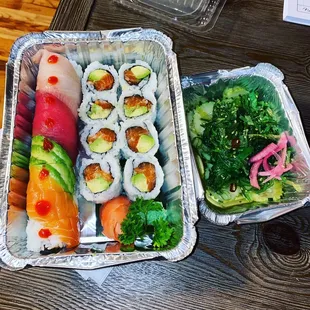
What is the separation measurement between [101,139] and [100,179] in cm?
15

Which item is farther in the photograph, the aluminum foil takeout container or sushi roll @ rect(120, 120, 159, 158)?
sushi roll @ rect(120, 120, 159, 158)

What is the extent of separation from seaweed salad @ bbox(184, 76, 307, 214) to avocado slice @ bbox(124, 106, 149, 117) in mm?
173

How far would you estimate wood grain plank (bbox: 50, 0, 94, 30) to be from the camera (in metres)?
1.75

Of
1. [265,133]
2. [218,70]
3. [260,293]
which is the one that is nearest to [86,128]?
[218,70]

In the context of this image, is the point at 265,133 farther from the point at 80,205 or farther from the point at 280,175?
the point at 80,205

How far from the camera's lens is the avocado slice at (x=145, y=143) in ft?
5.14

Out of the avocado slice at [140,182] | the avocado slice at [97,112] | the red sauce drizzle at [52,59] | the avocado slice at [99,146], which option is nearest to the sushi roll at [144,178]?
the avocado slice at [140,182]

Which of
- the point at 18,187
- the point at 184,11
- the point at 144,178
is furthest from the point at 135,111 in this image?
the point at 184,11

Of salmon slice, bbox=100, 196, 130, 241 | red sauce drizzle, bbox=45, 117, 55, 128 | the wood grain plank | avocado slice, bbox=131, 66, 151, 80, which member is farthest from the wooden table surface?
red sauce drizzle, bbox=45, 117, 55, 128

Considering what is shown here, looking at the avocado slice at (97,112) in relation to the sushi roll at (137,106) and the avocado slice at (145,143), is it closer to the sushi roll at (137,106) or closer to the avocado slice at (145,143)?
the sushi roll at (137,106)

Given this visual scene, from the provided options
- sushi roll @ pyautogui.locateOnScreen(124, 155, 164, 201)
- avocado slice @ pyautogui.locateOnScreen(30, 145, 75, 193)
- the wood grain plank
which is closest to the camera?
avocado slice @ pyautogui.locateOnScreen(30, 145, 75, 193)

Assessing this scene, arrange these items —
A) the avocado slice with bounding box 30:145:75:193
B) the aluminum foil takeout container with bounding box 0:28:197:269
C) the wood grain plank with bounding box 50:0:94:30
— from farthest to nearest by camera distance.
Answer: the wood grain plank with bounding box 50:0:94:30 → the avocado slice with bounding box 30:145:75:193 → the aluminum foil takeout container with bounding box 0:28:197:269

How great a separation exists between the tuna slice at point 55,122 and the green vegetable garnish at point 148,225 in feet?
1.02

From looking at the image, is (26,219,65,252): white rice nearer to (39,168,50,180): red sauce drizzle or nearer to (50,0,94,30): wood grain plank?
(39,168,50,180): red sauce drizzle
